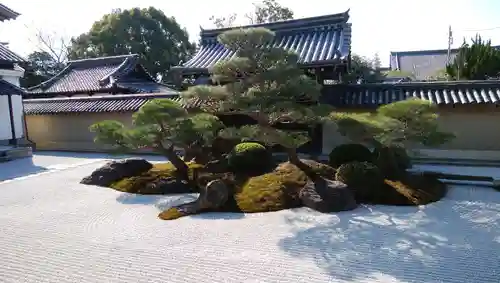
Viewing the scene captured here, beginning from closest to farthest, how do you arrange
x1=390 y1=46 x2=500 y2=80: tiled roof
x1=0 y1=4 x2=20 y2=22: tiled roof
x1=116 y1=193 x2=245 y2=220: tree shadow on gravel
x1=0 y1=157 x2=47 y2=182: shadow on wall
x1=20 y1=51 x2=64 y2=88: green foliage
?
x1=116 y1=193 x2=245 y2=220: tree shadow on gravel
x1=0 y1=157 x2=47 y2=182: shadow on wall
x1=0 y1=4 x2=20 y2=22: tiled roof
x1=20 y1=51 x2=64 y2=88: green foliage
x1=390 y1=46 x2=500 y2=80: tiled roof

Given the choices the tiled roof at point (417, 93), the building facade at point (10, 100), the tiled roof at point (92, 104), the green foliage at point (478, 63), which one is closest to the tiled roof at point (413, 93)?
the tiled roof at point (417, 93)

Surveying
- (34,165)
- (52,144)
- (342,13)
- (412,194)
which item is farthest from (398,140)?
(52,144)

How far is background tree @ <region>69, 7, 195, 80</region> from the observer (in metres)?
31.4

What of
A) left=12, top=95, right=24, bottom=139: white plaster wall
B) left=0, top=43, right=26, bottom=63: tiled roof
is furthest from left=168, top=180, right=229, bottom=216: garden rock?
left=12, top=95, right=24, bottom=139: white plaster wall

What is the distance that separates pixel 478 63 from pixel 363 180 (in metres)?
16.6

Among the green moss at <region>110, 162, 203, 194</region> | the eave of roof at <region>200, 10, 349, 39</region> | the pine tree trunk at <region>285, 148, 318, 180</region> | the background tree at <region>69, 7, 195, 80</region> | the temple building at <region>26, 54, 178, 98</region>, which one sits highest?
the background tree at <region>69, 7, 195, 80</region>

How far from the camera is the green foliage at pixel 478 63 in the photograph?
19234 millimetres

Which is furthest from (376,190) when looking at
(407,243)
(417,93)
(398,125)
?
(417,93)

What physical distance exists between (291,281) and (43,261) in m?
3.17

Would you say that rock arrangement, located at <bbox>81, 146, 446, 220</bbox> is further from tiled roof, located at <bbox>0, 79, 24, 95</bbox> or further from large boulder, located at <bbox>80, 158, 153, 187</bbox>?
tiled roof, located at <bbox>0, 79, 24, 95</bbox>

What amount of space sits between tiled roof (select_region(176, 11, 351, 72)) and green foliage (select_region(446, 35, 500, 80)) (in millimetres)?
11814

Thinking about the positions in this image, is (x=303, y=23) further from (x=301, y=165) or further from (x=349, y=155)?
(x=301, y=165)

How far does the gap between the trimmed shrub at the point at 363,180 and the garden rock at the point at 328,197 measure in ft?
1.10

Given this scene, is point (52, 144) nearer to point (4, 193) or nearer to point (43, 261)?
point (4, 193)
